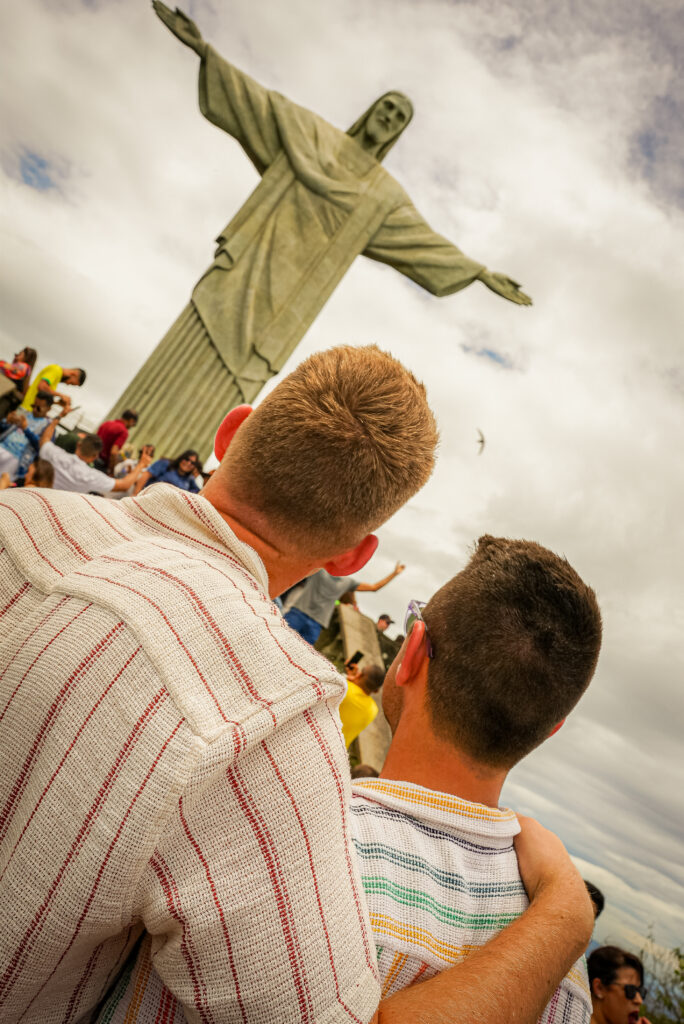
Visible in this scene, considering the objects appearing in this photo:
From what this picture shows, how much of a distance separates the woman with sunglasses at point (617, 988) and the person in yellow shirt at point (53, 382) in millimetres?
5286

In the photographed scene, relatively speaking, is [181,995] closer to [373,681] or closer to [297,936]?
[297,936]

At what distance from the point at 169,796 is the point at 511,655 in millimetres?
876

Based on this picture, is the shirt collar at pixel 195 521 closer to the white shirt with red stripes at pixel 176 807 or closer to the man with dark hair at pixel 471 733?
the white shirt with red stripes at pixel 176 807

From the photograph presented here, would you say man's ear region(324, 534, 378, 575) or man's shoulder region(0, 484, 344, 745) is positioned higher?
man's ear region(324, 534, 378, 575)

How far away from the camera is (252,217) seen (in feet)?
26.8

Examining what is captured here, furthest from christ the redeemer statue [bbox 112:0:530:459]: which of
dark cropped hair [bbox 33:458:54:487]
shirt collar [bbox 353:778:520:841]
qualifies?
shirt collar [bbox 353:778:520:841]

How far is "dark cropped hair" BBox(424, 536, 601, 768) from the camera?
1320mm

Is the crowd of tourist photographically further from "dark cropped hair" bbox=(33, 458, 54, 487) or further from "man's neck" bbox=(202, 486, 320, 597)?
"man's neck" bbox=(202, 486, 320, 597)

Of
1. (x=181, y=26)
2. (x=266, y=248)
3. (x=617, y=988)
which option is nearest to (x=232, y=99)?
(x=181, y=26)

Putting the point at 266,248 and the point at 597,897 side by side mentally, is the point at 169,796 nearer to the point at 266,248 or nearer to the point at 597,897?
the point at 597,897

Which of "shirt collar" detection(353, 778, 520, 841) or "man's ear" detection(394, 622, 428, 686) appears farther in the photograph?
"man's ear" detection(394, 622, 428, 686)

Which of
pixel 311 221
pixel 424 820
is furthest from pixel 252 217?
pixel 424 820

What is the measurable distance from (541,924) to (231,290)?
795cm

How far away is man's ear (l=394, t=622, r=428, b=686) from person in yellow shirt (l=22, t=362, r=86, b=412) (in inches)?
186
